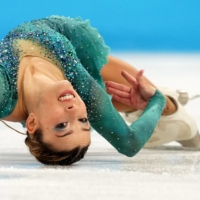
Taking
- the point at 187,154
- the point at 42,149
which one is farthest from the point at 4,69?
the point at 187,154

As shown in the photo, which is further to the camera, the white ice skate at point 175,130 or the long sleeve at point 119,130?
the white ice skate at point 175,130

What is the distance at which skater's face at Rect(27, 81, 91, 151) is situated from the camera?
1.77 meters

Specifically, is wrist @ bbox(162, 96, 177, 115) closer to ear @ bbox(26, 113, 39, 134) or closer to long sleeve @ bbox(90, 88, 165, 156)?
long sleeve @ bbox(90, 88, 165, 156)

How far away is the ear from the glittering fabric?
10 cm

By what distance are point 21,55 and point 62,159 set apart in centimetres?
40

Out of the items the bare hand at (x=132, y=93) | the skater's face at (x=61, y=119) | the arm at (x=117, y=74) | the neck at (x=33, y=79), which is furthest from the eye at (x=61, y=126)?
the arm at (x=117, y=74)

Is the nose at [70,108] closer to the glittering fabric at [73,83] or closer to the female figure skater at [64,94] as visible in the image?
the female figure skater at [64,94]

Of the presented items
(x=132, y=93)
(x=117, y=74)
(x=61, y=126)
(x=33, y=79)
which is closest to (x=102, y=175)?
(x=61, y=126)

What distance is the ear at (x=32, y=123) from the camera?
1.82m

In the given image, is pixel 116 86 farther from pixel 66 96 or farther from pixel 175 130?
pixel 66 96

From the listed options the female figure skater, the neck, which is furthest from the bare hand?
the neck

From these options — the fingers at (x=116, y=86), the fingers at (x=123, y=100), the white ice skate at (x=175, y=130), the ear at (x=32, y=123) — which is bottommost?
the white ice skate at (x=175, y=130)

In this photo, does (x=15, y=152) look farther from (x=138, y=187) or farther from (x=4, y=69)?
(x=138, y=187)

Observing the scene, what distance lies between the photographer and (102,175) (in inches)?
65.5
